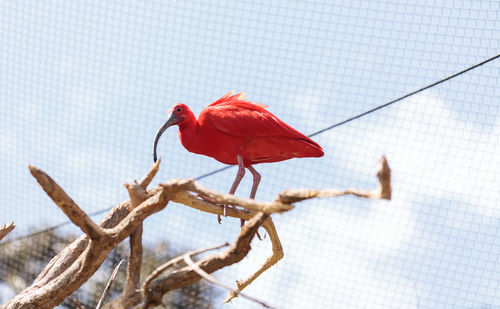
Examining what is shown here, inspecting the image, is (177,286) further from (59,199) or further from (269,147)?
(269,147)

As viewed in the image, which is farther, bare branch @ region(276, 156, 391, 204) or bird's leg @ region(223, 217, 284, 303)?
bird's leg @ region(223, 217, 284, 303)

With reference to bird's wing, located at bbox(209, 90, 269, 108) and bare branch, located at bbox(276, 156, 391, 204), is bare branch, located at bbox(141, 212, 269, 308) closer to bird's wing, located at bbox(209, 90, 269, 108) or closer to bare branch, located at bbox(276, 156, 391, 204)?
bare branch, located at bbox(276, 156, 391, 204)

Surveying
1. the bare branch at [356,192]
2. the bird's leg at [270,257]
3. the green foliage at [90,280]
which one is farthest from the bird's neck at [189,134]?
the green foliage at [90,280]

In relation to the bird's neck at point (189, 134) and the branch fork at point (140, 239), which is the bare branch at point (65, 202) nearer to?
the branch fork at point (140, 239)

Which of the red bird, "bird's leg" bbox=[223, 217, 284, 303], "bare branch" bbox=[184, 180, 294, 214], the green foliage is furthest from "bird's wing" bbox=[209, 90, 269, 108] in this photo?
the green foliage

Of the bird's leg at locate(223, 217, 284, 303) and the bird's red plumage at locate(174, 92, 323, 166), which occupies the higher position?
the bird's red plumage at locate(174, 92, 323, 166)

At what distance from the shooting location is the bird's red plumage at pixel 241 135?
2.82 metres

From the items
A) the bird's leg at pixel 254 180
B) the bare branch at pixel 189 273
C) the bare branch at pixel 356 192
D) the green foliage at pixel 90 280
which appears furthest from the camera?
the green foliage at pixel 90 280

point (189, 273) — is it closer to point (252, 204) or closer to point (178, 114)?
point (252, 204)

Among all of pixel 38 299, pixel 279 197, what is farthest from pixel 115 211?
pixel 279 197

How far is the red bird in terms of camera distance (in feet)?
9.27

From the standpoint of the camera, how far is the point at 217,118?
285 centimetres

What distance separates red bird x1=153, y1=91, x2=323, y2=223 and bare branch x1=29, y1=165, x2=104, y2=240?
42.9 inches

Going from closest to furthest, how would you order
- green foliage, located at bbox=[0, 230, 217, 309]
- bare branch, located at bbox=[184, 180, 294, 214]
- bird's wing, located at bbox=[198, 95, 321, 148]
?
bare branch, located at bbox=[184, 180, 294, 214] → bird's wing, located at bbox=[198, 95, 321, 148] → green foliage, located at bbox=[0, 230, 217, 309]
